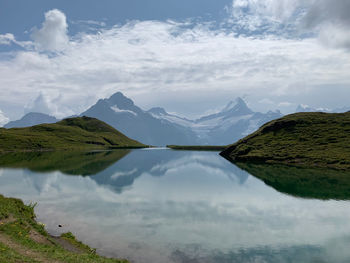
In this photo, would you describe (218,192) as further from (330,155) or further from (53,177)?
(330,155)

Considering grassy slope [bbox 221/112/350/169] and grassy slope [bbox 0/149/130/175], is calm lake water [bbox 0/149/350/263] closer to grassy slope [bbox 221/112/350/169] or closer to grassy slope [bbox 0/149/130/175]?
grassy slope [bbox 0/149/130/175]

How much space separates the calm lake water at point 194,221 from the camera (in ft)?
98.8

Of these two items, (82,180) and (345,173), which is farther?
(345,173)

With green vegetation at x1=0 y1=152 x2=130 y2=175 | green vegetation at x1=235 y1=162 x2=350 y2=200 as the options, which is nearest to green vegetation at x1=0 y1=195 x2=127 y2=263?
green vegetation at x1=235 y1=162 x2=350 y2=200

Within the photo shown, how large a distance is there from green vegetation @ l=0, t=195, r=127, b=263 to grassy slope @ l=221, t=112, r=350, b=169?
4233 inches

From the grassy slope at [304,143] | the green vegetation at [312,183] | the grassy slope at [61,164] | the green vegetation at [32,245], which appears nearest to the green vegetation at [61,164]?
the grassy slope at [61,164]

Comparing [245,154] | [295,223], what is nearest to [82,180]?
[295,223]

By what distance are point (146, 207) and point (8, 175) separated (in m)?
60.4

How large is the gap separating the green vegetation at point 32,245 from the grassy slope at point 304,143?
10753 centimetres

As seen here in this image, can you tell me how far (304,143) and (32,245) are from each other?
14889 centimetres

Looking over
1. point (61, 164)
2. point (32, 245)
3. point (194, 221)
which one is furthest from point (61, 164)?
point (32, 245)

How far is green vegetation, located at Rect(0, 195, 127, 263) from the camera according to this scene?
23.1 metres

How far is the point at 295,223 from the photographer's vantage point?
137ft

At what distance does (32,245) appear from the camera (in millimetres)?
26688
